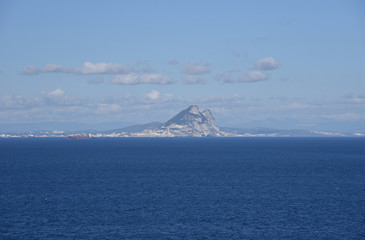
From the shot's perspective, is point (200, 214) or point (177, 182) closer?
point (200, 214)

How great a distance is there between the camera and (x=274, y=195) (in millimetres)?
98375

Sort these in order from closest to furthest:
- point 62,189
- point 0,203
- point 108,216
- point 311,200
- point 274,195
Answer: point 108,216 → point 0,203 → point 311,200 → point 274,195 → point 62,189

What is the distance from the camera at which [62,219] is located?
243ft

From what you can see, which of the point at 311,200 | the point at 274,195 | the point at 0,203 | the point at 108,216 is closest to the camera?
the point at 108,216

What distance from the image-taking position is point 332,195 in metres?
98.4

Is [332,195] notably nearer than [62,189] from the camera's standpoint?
Yes

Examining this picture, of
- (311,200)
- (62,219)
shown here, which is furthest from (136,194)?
(311,200)

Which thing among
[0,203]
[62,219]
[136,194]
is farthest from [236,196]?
[0,203]

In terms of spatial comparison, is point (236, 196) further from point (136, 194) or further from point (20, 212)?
point (20, 212)

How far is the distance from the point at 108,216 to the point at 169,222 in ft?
37.7

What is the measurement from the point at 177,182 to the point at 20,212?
50752 mm

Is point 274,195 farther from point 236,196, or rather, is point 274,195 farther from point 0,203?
point 0,203

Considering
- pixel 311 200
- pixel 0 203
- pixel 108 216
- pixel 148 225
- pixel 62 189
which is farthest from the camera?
pixel 62 189

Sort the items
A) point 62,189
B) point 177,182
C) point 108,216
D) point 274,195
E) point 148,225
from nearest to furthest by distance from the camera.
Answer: point 148,225
point 108,216
point 274,195
point 62,189
point 177,182
